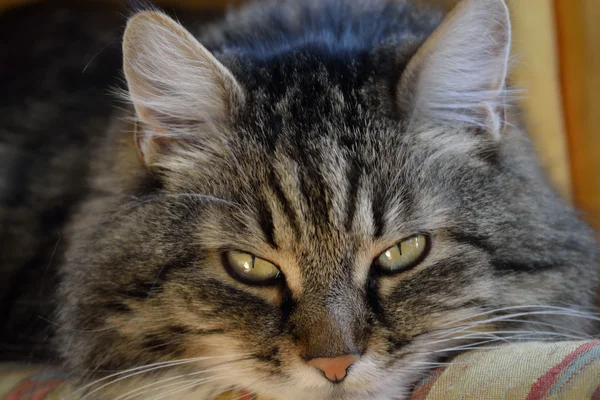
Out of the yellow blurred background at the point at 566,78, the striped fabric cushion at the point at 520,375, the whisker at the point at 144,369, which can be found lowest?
the striped fabric cushion at the point at 520,375

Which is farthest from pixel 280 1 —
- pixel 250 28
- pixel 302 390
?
pixel 302 390

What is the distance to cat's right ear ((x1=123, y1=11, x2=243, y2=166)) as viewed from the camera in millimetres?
1126

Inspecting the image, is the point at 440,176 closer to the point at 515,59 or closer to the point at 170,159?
the point at 515,59

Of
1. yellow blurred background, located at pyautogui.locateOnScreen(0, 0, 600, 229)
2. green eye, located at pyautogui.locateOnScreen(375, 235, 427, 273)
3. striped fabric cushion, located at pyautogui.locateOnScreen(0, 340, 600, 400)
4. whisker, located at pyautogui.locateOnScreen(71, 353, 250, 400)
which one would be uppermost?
yellow blurred background, located at pyautogui.locateOnScreen(0, 0, 600, 229)

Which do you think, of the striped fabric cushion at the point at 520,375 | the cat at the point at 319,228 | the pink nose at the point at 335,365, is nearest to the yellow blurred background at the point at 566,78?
the cat at the point at 319,228

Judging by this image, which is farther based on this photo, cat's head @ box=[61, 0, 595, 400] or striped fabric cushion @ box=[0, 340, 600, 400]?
cat's head @ box=[61, 0, 595, 400]

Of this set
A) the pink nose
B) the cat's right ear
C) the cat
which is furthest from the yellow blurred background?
the pink nose

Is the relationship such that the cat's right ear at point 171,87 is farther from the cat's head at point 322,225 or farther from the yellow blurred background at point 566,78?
the yellow blurred background at point 566,78

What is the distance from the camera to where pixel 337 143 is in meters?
1.13

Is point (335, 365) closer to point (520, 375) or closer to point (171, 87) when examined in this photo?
point (520, 375)

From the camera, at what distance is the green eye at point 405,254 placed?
3.66ft

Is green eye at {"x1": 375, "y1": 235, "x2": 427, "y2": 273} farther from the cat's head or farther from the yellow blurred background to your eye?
the yellow blurred background

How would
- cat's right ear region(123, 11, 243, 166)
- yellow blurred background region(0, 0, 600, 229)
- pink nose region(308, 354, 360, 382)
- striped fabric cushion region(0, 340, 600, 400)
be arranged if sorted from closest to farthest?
1. striped fabric cushion region(0, 340, 600, 400)
2. pink nose region(308, 354, 360, 382)
3. cat's right ear region(123, 11, 243, 166)
4. yellow blurred background region(0, 0, 600, 229)

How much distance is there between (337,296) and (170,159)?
0.41 m
